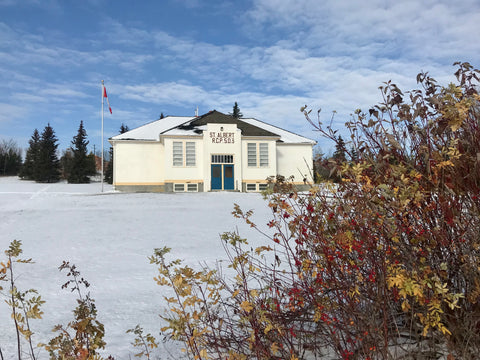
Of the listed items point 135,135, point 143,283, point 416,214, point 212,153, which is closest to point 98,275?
point 143,283

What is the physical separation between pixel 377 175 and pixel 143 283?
13.6 feet

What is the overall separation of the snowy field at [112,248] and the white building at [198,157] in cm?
750

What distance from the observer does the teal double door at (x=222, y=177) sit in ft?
78.3

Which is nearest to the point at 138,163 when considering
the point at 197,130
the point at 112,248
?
the point at 197,130

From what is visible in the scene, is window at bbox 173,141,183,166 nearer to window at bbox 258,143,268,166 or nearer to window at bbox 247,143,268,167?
window at bbox 247,143,268,167

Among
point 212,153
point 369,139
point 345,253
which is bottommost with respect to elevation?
point 345,253

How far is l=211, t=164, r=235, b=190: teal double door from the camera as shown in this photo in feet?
78.3

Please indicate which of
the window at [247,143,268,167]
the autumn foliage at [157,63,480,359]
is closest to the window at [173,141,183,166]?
the window at [247,143,268,167]

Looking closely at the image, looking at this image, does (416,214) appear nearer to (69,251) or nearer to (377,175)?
(377,175)

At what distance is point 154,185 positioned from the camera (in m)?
24.8

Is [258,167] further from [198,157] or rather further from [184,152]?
[184,152]

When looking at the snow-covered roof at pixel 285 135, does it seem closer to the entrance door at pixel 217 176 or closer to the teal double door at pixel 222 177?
the teal double door at pixel 222 177

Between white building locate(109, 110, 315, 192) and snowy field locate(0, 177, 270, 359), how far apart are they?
750 cm

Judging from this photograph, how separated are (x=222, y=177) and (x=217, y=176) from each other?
363 millimetres
